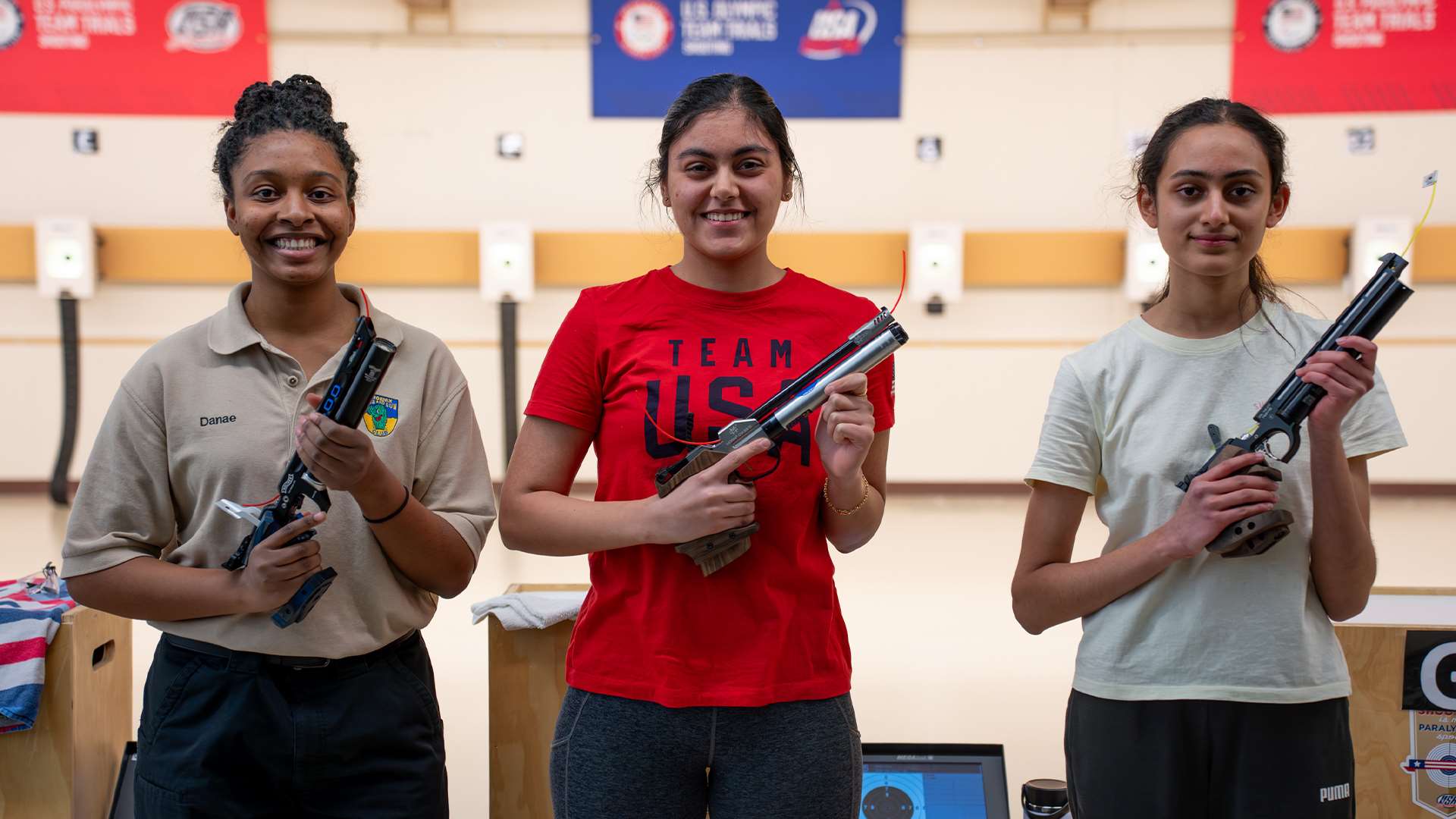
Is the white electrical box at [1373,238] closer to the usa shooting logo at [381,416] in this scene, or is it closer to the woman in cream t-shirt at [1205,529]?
the woman in cream t-shirt at [1205,529]

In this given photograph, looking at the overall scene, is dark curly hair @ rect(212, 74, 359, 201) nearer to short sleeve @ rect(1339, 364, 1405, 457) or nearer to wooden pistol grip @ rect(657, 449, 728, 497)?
wooden pistol grip @ rect(657, 449, 728, 497)

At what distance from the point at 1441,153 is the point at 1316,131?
2.33 ft

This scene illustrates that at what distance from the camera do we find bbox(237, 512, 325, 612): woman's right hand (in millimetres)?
1255

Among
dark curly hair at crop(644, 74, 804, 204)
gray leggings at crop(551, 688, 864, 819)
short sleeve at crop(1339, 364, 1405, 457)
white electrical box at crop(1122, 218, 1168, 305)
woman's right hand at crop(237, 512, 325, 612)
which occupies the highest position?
white electrical box at crop(1122, 218, 1168, 305)

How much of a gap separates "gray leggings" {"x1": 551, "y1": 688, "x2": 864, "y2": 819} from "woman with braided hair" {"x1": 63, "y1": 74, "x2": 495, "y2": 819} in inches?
11.0

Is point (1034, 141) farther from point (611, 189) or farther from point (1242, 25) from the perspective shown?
point (611, 189)

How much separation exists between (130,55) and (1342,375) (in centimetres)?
656

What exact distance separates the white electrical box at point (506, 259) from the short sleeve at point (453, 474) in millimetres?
4633

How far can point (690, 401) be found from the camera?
4.25 feet

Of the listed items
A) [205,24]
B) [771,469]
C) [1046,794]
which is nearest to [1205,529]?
[771,469]

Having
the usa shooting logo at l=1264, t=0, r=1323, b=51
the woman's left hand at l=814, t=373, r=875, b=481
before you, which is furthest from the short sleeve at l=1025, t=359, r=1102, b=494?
the usa shooting logo at l=1264, t=0, r=1323, b=51

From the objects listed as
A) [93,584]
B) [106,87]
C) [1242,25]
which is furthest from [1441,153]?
[106,87]

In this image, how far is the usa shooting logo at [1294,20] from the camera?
579cm

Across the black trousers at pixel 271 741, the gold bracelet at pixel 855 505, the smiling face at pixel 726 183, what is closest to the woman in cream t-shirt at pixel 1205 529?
the gold bracelet at pixel 855 505
